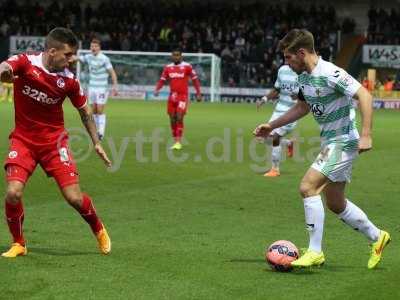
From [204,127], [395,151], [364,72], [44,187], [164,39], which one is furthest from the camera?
[164,39]

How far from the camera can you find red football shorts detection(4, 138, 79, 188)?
801 cm

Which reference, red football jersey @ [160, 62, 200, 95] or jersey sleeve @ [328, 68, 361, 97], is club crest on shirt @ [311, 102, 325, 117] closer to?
jersey sleeve @ [328, 68, 361, 97]

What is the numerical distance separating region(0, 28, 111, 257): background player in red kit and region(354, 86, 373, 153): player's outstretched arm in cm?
240

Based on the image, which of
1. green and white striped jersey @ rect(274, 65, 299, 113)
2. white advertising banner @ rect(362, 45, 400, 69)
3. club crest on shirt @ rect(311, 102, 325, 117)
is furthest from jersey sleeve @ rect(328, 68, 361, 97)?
white advertising banner @ rect(362, 45, 400, 69)

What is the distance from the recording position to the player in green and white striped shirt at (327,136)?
764 cm

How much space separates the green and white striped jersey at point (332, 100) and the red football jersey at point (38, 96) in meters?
2.12

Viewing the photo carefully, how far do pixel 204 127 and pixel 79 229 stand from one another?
53.0ft

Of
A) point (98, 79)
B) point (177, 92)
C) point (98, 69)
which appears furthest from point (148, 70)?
point (177, 92)

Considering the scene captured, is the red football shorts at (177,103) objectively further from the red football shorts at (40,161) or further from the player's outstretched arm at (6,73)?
the player's outstretched arm at (6,73)

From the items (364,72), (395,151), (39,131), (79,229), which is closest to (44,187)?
(79,229)

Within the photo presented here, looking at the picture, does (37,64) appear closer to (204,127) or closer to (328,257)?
(328,257)

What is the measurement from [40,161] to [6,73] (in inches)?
37.0

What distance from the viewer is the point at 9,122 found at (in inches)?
1029

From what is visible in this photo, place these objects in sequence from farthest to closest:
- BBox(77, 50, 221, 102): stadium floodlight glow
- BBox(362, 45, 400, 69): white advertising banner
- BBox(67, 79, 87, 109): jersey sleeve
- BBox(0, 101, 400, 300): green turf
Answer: BBox(362, 45, 400, 69): white advertising banner, BBox(77, 50, 221, 102): stadium floodlight glow, BBox(67, 79, 87, 109): jersey sleeve, BBox(0, 101, 400, 300): green turf
